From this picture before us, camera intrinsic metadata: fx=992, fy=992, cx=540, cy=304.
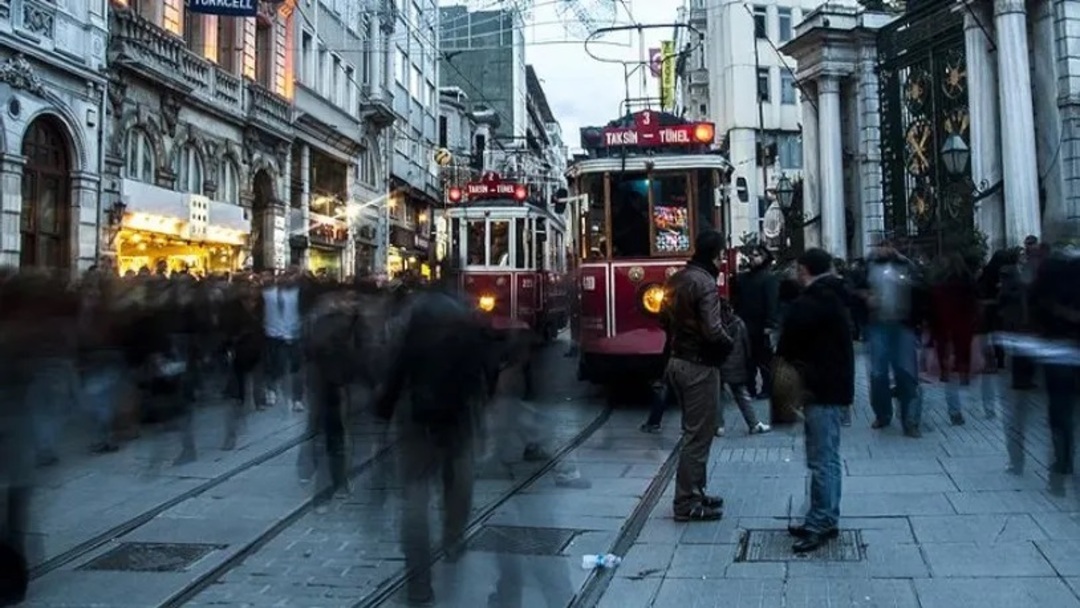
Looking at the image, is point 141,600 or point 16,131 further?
point 16,131

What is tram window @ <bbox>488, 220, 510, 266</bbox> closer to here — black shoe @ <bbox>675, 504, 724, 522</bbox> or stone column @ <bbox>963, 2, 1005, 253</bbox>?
stone column @ <bbox>963, 2, 1005, 253</bbox>

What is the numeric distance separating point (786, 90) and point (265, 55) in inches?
1060

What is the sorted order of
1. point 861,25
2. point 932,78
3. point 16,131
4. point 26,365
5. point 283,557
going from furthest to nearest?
point 861,25, point 932,78, point 16,131, point 283,557, point 26,365

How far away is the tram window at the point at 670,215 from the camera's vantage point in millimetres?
13484

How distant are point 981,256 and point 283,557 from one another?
1461cm

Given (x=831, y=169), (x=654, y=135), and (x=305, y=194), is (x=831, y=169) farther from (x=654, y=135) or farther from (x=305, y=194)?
(x=305, y=194)

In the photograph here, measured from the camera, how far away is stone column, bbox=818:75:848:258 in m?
26.0

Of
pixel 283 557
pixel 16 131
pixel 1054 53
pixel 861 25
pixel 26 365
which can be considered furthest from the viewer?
pixel 861 25

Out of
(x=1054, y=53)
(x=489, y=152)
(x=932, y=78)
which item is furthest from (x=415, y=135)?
(x=1054, y=53)

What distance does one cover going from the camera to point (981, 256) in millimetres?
17469

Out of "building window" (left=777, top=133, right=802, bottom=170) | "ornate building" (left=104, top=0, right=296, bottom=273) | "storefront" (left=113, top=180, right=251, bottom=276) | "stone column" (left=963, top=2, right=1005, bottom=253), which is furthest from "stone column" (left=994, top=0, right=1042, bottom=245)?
"building window" (left=777, top=133, right=802, bottom=170)

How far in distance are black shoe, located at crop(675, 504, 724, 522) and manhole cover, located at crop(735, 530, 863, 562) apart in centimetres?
37

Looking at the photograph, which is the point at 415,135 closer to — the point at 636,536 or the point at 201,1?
the point at 201,1

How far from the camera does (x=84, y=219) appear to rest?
64.2 ft
